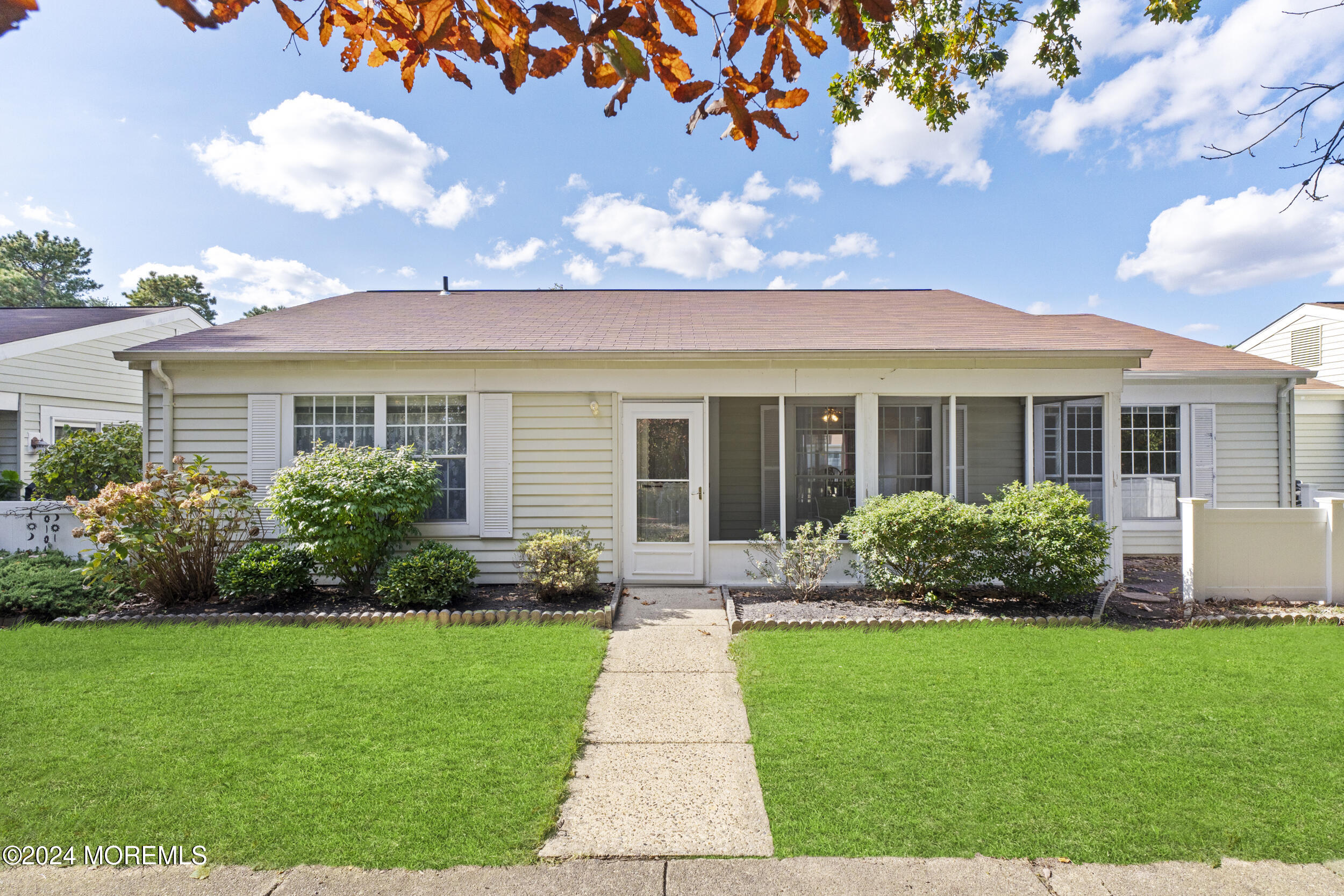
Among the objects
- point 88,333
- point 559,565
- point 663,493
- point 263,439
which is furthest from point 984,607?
point 88,333

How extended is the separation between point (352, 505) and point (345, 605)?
3.75 feet

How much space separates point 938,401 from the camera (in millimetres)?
9484

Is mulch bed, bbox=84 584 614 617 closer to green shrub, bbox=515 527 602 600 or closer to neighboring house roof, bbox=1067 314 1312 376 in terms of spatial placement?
green shrub, bbox=515 527 602 600

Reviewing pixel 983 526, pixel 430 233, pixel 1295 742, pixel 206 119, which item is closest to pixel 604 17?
pixel 1295 742

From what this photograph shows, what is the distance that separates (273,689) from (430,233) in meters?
11.8

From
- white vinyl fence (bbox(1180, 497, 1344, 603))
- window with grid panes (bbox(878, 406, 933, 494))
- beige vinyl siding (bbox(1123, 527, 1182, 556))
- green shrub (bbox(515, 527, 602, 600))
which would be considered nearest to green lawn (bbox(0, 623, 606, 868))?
green shrub (bbox(515, 527, 602, 600))

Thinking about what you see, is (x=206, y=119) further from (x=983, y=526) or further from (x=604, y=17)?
(x=983, y=526)

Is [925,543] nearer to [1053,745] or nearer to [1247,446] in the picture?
[1053,745]

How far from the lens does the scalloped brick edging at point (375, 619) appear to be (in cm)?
596

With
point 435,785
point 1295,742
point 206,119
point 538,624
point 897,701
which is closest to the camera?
point 435,785

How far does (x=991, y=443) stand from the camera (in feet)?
32.2

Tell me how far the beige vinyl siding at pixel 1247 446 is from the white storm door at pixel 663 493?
8.63 metres

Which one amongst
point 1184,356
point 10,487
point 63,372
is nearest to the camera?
point 1184,356

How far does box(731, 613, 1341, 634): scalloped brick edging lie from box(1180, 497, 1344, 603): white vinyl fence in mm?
607
